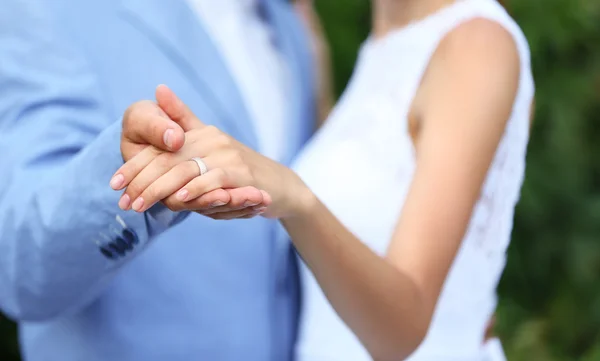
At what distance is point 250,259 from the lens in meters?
1.31

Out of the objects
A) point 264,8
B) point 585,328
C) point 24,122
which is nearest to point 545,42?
point 585,328

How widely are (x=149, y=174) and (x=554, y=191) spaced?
1933 mm

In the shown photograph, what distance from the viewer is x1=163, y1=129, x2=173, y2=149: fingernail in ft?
2.76

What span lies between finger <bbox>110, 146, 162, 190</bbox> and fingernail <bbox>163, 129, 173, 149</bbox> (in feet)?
0.07

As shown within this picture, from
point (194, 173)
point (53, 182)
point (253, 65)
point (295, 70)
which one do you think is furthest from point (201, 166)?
point (295, 70)

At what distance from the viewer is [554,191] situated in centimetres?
256

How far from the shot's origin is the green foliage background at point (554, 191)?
2.46 metres

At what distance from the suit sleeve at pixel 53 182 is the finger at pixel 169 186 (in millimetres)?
120

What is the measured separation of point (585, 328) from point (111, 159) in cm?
210

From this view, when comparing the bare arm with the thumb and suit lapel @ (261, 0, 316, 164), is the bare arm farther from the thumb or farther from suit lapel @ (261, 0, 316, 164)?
suit lapel @ (261, 0, 316, 164)

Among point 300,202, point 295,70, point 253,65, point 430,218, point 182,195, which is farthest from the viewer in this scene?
point 295,70

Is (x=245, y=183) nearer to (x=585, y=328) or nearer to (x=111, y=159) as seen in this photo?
(x=111, y=159)

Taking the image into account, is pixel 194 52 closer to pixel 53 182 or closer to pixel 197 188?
pixel 53 182

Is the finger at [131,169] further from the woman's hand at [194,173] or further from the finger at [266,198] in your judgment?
the finger at [266,198]
